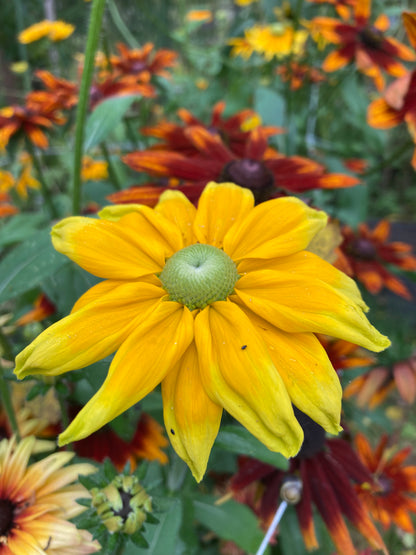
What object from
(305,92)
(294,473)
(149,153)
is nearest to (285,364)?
(294,473)

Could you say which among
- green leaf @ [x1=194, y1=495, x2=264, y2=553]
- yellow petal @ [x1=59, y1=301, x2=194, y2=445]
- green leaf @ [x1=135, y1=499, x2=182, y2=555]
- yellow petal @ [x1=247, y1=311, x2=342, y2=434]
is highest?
yellow petal @ [x1=59, y1=301, x2=194, y2=445]

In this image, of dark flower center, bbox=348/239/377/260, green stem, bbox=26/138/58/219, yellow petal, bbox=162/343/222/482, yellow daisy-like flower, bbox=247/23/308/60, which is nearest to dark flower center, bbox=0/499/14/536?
yellow petal, bbox=162/343/222/482

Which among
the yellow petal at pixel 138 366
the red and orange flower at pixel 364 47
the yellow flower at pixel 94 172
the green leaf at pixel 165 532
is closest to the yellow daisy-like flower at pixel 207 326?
the yellow petal at pixel 138 366

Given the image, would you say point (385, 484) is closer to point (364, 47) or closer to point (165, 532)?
point (165, 532)

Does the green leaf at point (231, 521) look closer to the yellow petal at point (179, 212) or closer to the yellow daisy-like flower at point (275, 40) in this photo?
the yellow petal at point (179, 212)

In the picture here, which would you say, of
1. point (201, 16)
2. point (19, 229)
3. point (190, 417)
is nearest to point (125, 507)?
point (190, 417)

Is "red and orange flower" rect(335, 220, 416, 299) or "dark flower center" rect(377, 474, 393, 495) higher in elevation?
"red and orange flower" rect(335, 220, 416, 299)

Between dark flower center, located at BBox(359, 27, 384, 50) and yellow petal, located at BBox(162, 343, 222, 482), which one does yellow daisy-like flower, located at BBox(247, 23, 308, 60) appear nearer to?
dark flower center, located at BBox(359, 27, 384, 50)
